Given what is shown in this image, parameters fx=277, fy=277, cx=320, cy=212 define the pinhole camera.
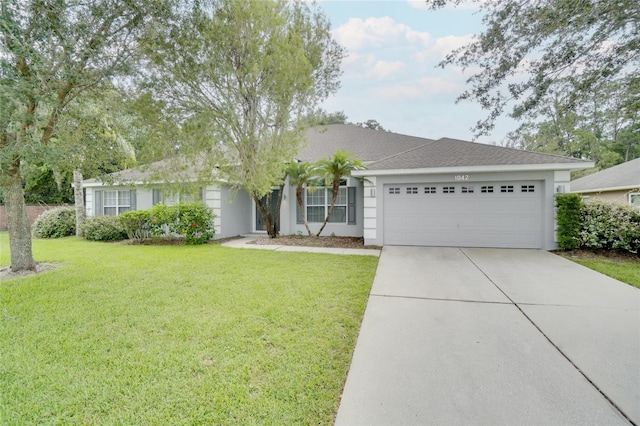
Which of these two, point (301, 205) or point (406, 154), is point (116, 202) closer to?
point (301, 205)

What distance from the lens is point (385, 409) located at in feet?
7.35

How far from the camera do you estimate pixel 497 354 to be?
9.71ft

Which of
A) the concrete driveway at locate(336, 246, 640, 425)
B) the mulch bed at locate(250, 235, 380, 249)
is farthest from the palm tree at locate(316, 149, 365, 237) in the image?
the concrete driveway at locate(336, 246, 640, 425)

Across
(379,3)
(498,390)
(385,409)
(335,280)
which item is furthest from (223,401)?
(379,3)

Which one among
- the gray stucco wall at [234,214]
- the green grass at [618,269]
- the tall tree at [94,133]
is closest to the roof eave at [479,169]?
the green grass at [618,269]

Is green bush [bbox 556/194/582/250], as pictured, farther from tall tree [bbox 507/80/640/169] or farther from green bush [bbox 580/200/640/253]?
tall tree [bbox 507/80/640/169]

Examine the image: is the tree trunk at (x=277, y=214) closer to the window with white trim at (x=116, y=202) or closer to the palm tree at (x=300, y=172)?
the palm tree at (x=300, y=172)

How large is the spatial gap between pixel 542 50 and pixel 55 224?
1867cm

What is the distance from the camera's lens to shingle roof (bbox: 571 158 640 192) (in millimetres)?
12088

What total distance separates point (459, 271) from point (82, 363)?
6523 mm

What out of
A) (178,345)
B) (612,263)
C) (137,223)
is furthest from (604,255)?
(137,223)

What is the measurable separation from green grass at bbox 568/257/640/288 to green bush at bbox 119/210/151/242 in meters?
13.7

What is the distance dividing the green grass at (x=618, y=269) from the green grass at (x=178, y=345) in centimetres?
511

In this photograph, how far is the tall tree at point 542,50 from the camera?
4.27 m
